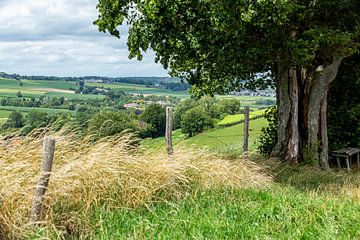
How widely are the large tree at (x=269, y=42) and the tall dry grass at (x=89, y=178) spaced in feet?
11.2

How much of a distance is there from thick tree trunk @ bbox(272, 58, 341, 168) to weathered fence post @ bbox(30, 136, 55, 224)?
9.05 meters

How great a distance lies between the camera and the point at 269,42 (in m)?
12.4

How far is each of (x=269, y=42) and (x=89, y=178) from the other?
23.4ft

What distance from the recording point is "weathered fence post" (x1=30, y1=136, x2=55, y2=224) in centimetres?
612

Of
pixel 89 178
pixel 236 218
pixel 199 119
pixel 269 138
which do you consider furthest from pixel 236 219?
pixel 199 119

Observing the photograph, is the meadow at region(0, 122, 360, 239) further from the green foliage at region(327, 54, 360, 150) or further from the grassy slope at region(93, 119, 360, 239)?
the green foliage at region(327, 54, 360, 150)

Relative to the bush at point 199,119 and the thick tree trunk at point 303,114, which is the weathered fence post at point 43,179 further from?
Result: the bush at point 199,119

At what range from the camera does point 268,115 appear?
683 inches

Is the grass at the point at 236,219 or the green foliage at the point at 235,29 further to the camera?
the green foliage at the point at 235,29

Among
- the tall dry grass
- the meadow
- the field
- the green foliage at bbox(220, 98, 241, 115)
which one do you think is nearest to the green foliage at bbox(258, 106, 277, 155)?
the tall dry grass

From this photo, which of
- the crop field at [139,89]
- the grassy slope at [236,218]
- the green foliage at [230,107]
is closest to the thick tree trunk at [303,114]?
the grassy slope at [236,218]

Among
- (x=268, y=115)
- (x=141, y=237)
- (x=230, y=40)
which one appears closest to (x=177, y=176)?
(x=141, y=237)

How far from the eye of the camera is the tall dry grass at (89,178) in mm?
6223

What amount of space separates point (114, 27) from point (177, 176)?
5.18 meters
